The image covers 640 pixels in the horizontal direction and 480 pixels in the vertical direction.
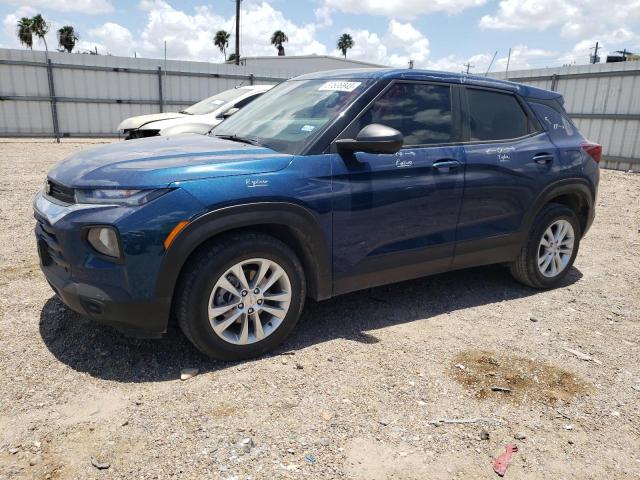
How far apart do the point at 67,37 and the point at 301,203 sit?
225ft

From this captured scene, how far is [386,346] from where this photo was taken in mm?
3576

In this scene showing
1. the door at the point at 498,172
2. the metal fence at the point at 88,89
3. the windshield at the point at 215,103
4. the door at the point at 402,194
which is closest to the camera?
the door at the point at 402,194

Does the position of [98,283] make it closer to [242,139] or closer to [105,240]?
[105,240]

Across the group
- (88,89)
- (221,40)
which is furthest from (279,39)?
(88,89)

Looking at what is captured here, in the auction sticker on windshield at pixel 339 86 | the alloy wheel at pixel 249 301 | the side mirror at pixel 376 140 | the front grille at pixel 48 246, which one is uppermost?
the auction sticker on windshield at pixel 339 86

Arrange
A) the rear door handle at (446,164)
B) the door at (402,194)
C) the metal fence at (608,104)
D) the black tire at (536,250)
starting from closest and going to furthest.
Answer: the door at (402,194) → the rear door handle at (446,164) → the black tire at (536,250) → the metal fence at (608,104)

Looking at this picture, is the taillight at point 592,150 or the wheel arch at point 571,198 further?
the taillight at point 592,150

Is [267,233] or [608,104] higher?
[608,104]

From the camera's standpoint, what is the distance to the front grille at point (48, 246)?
2.98 meters

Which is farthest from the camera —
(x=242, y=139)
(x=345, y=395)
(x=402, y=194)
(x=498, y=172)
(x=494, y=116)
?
(x=494, y=116)

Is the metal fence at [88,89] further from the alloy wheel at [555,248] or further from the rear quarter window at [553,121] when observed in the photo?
the alloy wheel at [555,248]

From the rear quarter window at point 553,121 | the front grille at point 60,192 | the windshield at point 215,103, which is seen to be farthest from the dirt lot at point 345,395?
the windshield at point 215,103

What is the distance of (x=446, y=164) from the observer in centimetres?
382

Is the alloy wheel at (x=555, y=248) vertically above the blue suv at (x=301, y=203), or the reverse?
the blue suv at (x=301, y=203)
